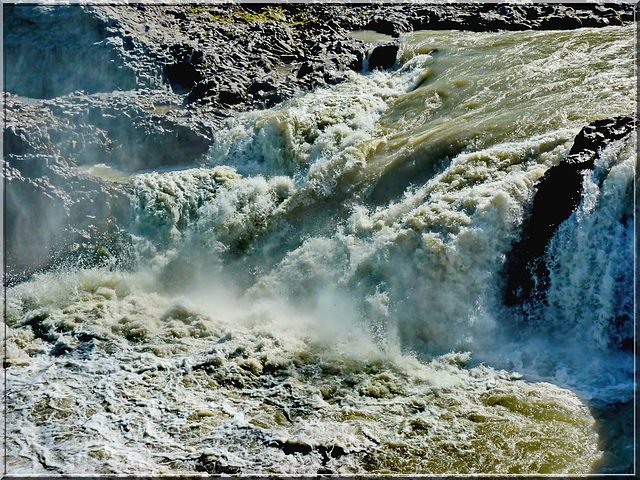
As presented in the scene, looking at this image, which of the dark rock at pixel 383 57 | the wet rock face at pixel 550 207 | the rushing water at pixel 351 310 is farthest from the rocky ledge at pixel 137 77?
the wet rock face at pixel 550 207

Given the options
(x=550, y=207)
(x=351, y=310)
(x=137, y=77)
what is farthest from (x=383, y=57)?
(x=351, y=310)

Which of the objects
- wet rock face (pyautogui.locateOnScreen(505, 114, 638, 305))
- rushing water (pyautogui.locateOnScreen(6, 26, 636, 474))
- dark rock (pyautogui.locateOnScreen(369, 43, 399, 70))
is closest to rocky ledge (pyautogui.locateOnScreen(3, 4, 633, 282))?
dark rock (pyautogui.locateOnScreen(369, 43, 399, 70))

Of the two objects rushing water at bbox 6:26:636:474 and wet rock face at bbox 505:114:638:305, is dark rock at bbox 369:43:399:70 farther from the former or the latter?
wet rock face at bbox 505:114:638:305

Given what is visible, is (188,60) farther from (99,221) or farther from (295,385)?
(295,385)

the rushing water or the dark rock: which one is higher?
the dark rock

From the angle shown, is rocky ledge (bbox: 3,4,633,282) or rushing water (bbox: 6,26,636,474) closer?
rushing water (bbox: 6,26,636,474)

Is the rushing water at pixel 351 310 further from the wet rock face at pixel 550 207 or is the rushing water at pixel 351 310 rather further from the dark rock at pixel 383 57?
the dark rock at pixel 383 57

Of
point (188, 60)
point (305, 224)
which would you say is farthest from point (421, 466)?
point (188, 60)
